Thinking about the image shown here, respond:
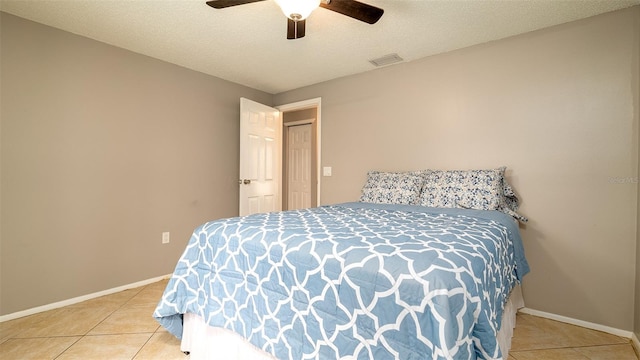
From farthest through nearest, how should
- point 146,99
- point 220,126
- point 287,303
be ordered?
1. point 220,126
2. point 146,99
3. point 287,303

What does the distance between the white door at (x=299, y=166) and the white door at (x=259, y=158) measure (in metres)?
0.96

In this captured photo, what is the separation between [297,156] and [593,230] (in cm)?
400

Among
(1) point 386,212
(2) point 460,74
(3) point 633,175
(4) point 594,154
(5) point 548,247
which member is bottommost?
(5) point 548,247

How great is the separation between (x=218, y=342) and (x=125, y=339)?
81 centimetres

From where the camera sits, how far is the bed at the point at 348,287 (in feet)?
2.86

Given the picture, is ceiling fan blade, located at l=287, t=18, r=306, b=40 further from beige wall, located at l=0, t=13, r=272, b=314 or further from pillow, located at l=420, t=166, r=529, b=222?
beige wall, located at l=0, t=13, r=272, b=314

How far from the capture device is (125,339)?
5.87 ft

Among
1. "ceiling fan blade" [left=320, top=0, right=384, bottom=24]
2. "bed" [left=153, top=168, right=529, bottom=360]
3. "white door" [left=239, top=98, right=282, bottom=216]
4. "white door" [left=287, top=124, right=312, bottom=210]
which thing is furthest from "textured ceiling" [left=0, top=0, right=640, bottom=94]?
"white door" [left=287, top=124, right=312, bottom=210]

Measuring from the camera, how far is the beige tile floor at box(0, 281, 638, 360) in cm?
166

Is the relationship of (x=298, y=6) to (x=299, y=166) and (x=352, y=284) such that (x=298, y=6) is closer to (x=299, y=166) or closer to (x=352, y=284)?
(x=352, y=284)

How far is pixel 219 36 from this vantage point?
2.38 meters

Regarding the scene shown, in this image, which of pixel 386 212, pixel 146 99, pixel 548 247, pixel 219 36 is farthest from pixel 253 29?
pixel 548 247

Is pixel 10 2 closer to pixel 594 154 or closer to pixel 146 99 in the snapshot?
pixel 146 99

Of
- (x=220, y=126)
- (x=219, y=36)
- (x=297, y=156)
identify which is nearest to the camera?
(x=219, y=36)
